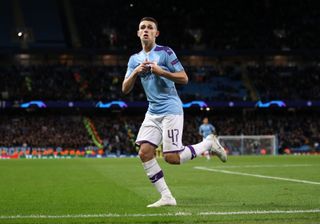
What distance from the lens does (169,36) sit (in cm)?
5844

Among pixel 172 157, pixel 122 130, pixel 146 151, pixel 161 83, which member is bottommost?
pixel 122 130

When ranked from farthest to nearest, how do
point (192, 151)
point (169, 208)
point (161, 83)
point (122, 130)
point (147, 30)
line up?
point (122, 130) < point (192, 151) < point (161, 83) < point (147, 30) < point (169, 208)

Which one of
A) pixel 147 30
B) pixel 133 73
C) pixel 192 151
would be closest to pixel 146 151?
pixel 192 151

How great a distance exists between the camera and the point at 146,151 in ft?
26.9

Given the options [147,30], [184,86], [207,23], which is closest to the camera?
[147,30]

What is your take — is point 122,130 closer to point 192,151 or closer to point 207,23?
point 207,23

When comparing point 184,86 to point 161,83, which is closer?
point 161,83

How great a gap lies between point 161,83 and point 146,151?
104cm

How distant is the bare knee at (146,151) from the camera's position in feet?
26.9

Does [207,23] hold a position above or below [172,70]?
above

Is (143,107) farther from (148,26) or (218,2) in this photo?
(148,26)

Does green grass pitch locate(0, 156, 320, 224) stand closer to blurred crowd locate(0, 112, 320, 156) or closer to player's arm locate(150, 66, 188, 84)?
player's arm locate(150, 66, 188, 84)

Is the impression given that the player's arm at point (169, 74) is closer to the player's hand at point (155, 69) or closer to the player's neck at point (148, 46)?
the player's hand at point (155, 69)

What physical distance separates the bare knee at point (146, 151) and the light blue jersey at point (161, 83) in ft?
1.69
